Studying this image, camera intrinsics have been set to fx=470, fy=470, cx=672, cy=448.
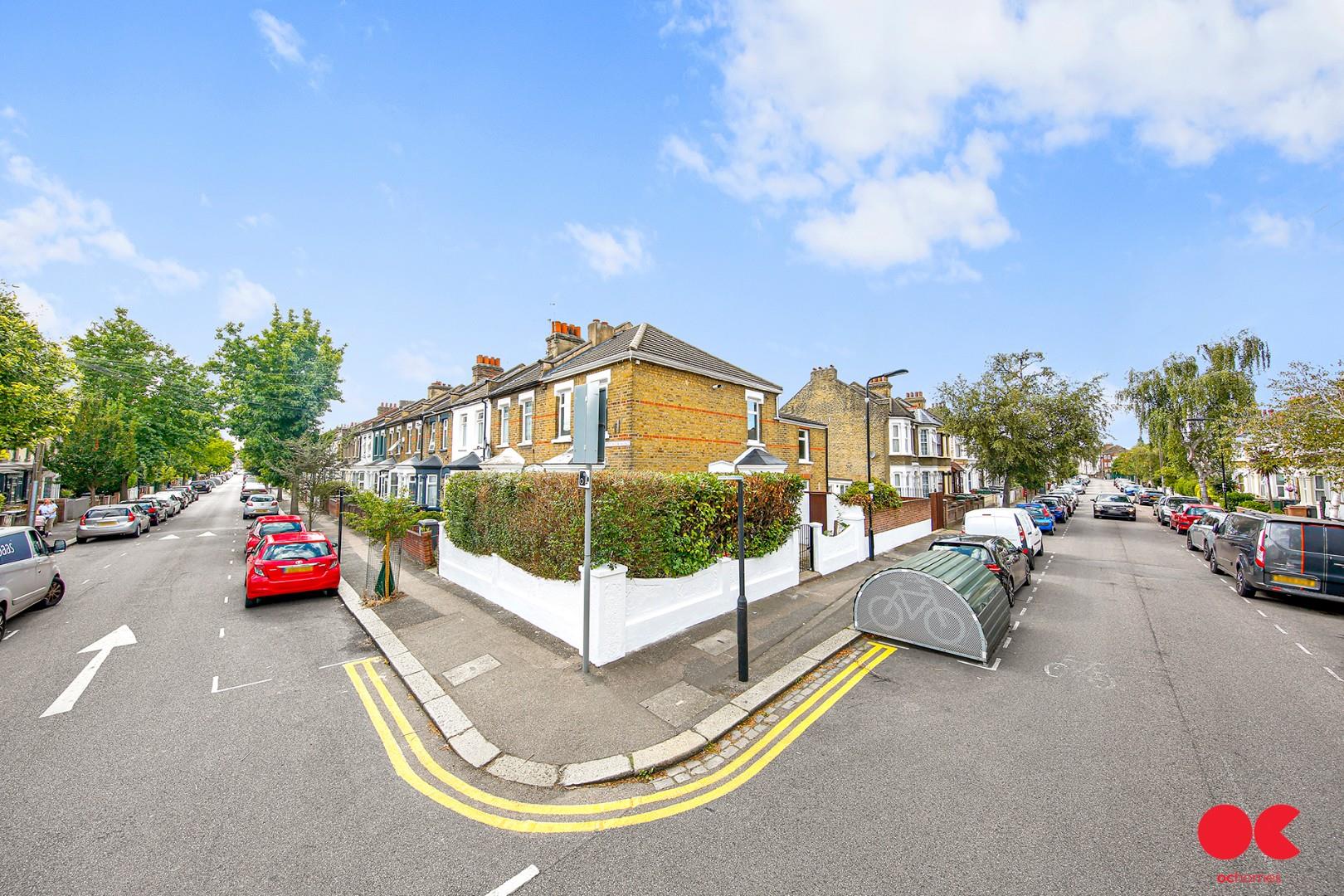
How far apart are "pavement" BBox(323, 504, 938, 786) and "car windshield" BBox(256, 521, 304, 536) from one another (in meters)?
6.43

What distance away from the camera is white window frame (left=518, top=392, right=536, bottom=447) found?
20203mm

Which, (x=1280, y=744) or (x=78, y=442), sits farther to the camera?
(x=78, y=442)

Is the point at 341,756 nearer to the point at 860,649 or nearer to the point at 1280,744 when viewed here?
the point at 860,649

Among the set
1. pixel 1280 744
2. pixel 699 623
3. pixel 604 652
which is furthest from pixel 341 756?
pixel 1280 744

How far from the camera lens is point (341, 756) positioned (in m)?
4.97

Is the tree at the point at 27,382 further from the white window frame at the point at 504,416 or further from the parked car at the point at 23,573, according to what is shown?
the white window frame at the point at 504,416

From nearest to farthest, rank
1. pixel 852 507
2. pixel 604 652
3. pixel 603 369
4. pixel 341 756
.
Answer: pixel 341 756 → pixel 604 652 → pixel 852 507 → pixel 603 369

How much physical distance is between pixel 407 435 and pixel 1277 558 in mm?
39619

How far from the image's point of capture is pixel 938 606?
736 cm

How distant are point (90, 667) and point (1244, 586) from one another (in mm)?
22763

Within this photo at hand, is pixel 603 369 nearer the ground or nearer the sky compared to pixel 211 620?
nearer the sky

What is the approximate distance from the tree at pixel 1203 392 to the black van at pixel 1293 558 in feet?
69.7

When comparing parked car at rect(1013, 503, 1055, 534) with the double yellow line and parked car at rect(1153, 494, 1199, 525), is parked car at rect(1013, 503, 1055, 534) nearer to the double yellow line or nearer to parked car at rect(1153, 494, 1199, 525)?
parked car at rect(1153, 494, 1199, 525)

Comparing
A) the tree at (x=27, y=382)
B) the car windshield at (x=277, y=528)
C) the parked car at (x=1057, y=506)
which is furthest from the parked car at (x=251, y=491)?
the parked car at (x=1057, y=506)
